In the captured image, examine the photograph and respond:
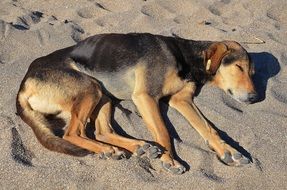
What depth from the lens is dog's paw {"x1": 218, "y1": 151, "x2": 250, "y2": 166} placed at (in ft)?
14.8

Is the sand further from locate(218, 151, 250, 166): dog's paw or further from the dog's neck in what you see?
the dog's neck

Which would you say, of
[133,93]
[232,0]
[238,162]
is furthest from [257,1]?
[238,162]

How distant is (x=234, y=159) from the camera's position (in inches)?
178

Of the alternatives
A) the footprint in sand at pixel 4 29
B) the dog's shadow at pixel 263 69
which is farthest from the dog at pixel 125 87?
the footprint in sand at pixel 4 29

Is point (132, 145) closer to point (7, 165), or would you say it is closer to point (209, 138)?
point (209, 138)

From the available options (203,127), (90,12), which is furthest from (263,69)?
(90,12)

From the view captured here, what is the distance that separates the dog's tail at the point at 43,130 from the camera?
4527 mm

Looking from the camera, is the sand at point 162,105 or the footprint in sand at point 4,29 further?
the footprint in sand at point 4,29

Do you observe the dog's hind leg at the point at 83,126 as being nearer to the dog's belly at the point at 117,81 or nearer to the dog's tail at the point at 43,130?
the dog's tail at the point at 43,130

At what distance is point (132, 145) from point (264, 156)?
1.17 metres

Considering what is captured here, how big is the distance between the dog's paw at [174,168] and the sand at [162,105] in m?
0.05

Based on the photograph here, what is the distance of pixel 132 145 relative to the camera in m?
4.60

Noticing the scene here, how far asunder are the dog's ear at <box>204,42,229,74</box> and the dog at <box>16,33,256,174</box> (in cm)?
1

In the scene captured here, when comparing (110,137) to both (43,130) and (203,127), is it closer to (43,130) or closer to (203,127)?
(43,130)
